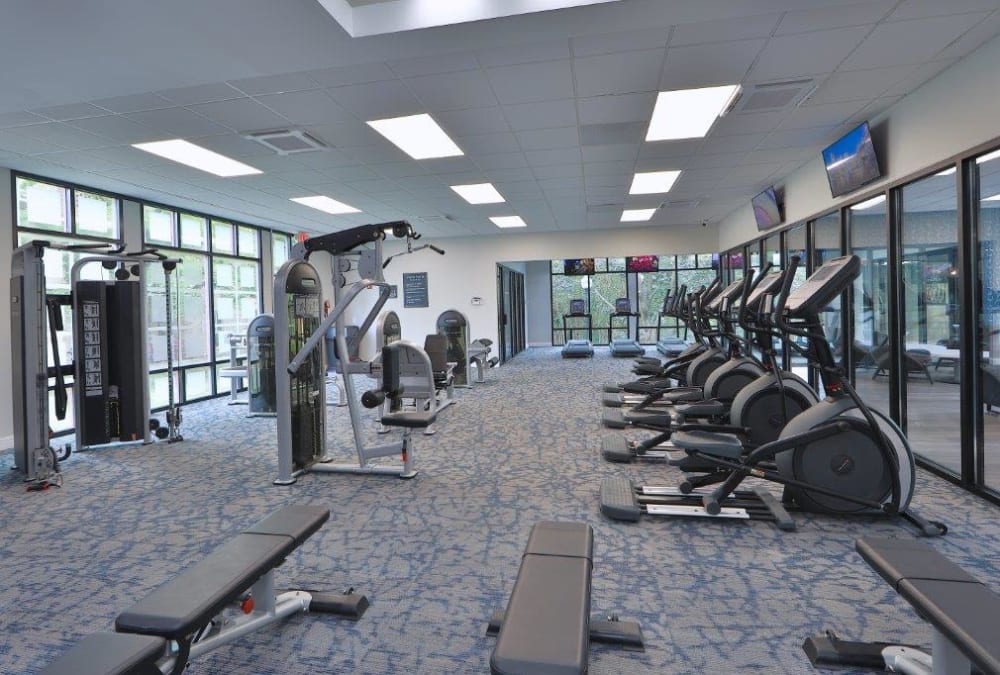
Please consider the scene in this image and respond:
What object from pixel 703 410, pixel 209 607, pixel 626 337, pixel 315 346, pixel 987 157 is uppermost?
pixel 987 157

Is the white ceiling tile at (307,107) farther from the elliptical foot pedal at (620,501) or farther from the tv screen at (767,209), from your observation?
the tv screen at (767,209)

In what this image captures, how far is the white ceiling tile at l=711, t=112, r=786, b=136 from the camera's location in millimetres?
4766

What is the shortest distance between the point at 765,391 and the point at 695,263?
1149 cm

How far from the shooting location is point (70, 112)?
14.0 ft

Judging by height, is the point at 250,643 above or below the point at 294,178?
below

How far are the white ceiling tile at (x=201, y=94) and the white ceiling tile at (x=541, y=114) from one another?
2.06 m

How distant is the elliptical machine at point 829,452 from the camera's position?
3172 mm

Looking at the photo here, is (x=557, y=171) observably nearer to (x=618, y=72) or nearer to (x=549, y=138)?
(x=549, y=138)

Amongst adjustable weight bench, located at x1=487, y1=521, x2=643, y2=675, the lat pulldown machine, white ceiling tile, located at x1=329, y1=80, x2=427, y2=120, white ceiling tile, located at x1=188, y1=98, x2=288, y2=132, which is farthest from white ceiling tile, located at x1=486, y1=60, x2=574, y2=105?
adjustable weight bench, located at x1=487, y1=521, x2=643, y2=675

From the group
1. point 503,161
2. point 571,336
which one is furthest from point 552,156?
point 571,336

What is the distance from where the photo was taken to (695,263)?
1495 cm

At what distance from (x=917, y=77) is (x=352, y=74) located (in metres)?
4.11

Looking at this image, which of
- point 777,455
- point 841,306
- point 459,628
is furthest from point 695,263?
point 459,628

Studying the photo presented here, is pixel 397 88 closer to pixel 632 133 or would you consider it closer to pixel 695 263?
pixel 632 133
